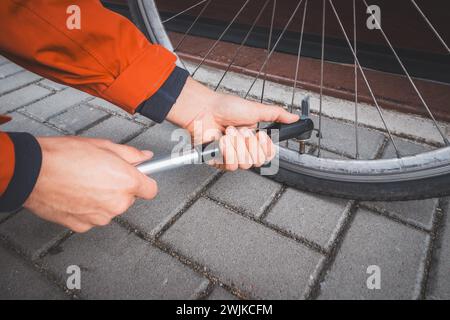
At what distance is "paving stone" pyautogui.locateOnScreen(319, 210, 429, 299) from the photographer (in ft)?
3.13

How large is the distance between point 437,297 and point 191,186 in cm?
88

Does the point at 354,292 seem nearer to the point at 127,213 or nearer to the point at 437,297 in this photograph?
the point at 437,297

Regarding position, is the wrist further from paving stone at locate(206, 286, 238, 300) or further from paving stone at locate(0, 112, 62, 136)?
paving stone at locate(0, 112, 62, 136)

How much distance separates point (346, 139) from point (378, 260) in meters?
0.63

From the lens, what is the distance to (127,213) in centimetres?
120

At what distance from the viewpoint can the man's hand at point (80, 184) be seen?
720 mm

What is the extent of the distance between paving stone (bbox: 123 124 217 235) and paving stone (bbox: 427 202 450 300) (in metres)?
0.82

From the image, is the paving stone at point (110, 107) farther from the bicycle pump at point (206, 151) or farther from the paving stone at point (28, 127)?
the bicycle pump at point (206, 151)

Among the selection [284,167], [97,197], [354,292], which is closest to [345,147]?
[284,167]

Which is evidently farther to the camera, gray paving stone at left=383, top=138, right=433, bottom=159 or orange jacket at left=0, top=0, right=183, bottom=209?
gray paving stone at left=383, top=138, right=433, bottom=159

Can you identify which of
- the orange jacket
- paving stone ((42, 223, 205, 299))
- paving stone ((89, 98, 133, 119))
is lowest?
Answer: paving stone ((42, 223, 205, 299))

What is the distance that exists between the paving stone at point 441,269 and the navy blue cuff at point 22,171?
1086 millimetres

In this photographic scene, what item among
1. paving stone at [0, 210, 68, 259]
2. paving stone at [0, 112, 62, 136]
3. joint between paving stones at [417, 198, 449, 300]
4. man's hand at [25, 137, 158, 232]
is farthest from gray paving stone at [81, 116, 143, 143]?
joint between paving stones at [417, 198, 449, 300]

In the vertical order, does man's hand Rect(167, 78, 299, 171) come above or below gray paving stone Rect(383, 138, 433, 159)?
above
